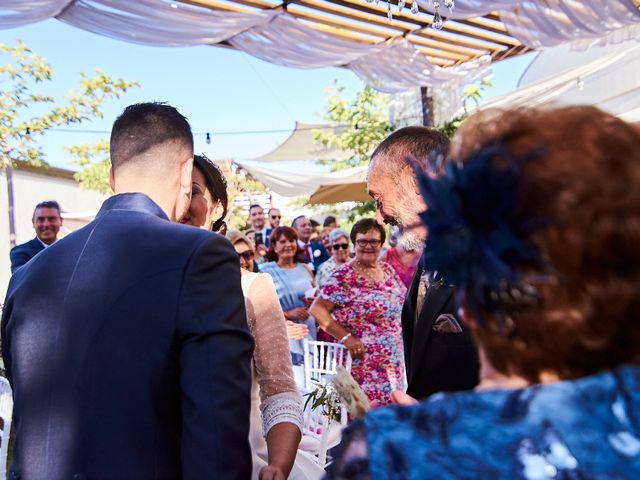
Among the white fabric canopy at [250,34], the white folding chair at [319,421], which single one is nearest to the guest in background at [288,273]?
the white folding chair at [319,421]

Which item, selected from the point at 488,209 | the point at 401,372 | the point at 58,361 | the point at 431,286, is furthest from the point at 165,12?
the point at 488,209

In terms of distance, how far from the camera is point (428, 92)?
8.73m

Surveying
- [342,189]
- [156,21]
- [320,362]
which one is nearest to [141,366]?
[320,362]

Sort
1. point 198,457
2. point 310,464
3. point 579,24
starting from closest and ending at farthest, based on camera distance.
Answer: point 198,457 → point 310,464 → point 579,24

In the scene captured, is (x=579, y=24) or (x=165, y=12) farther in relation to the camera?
(x=579, y=24)

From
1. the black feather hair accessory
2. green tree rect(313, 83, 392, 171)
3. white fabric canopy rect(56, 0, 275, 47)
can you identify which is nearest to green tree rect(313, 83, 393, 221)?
green tree rect(313, 83, 392, 171)

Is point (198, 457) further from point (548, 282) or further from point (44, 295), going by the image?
point (548, 282)

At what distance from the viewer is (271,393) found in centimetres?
199

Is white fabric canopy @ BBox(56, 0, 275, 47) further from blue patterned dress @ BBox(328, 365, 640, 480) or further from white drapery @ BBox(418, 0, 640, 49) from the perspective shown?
blue patterned dress @ BBox(328, 365, 640, 480)

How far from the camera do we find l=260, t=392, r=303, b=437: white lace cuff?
1.96 meters

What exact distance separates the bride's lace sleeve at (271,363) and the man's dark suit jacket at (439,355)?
1.71ft

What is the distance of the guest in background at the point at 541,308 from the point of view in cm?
87

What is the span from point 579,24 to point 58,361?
261 inches

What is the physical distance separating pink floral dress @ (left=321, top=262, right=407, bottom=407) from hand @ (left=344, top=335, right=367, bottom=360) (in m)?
0.04
